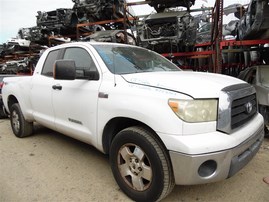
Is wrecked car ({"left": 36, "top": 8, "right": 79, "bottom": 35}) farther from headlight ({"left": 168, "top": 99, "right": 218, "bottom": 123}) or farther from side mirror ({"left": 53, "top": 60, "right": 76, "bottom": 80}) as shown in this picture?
headlight ({"left": 168, "top": 99, "right": 218, "bottom": 123})

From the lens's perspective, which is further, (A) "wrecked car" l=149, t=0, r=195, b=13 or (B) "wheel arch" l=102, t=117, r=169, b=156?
(A) "wrecked car" l=149, t=0, r=195, b=13

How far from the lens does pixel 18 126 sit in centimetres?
521

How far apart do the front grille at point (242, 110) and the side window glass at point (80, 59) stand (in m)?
1.74

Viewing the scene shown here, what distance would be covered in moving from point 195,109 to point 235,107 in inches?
20.2

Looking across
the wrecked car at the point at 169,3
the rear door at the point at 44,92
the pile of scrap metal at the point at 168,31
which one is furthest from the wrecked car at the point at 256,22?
the rear door at the point at 44,92

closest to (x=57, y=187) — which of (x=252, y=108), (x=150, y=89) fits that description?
(x=150, y=89)

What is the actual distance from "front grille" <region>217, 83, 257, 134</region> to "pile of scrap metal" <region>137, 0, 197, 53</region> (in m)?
4.14

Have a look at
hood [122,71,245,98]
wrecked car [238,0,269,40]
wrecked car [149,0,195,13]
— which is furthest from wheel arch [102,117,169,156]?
wrecked car [149,0,195,13]

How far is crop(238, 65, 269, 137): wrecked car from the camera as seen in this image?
4.71 meters

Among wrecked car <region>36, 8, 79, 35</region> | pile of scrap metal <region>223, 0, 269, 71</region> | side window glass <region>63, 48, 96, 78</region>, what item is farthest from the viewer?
wrecked car <region>36, 8, 79, 35</region>

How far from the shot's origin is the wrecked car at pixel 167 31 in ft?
22.4

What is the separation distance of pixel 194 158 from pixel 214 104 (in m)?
0.53

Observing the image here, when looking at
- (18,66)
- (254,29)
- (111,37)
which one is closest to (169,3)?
(111,37)

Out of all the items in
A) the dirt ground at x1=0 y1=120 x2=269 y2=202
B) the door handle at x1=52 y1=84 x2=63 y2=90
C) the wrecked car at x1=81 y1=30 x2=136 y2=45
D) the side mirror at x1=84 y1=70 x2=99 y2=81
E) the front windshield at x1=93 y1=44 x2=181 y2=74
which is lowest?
the dirt ground at x1=0 y1=120 x2=269 y2=202
